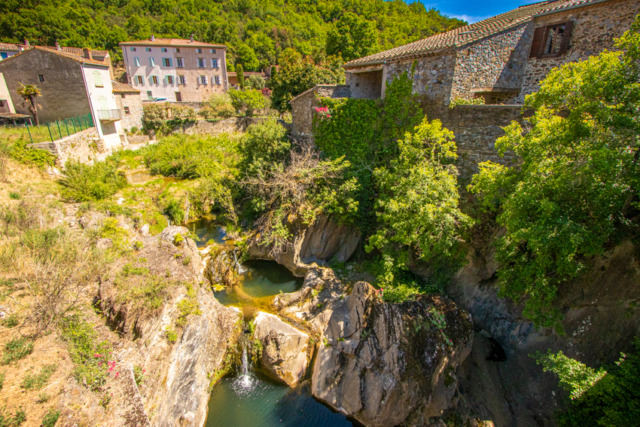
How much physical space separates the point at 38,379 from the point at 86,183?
13178mm

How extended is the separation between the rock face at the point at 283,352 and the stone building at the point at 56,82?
858 inches

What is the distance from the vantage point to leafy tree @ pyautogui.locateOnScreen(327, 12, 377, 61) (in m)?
37.8

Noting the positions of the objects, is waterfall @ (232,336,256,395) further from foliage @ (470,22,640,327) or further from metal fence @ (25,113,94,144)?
metal fence @ (25,113,94,144)

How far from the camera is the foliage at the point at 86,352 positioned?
21.4 ft

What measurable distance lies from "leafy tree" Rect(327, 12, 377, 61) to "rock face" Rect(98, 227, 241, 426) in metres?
35.4

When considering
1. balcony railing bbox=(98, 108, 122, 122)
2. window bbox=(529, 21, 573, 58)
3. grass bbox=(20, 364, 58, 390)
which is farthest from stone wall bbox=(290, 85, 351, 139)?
balcony railing bbox=(98, 108, 122, 122)

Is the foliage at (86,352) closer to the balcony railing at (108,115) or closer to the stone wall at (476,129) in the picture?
the stone wall at (476,129)

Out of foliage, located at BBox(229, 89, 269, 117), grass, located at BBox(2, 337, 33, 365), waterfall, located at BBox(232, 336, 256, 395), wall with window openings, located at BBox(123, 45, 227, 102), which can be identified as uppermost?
wall with window openings, located at BBox(123, 45, 227, 102)

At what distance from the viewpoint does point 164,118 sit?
31906mm

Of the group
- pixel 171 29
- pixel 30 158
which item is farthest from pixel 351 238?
pixel 171 29

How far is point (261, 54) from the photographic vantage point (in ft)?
224

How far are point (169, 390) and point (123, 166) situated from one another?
20.4 m

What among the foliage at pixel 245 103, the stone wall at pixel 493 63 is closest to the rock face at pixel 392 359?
the stone wall at pixel 493 63

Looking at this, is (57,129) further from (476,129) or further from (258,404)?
(476,129)
